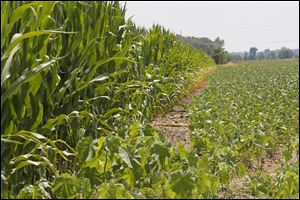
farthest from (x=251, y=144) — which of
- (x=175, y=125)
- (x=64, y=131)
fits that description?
(x=64, y=131)

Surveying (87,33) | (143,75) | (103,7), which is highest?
(103,7)

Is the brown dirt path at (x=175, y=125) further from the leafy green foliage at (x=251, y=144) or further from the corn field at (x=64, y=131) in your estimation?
the corn field at (x=64, y=131)

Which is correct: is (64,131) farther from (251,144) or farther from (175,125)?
(175,125)

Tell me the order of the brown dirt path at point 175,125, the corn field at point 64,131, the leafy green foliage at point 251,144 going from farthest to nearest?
the brown dirt path at point 175,125 < the leafy green foliage at point 251,144 < the corn field at point 64,131

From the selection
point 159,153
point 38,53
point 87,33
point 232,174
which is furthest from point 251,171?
point 38,53

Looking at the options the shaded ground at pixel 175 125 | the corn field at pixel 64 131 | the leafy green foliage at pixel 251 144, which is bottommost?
the shaded ground at pixel 175 125

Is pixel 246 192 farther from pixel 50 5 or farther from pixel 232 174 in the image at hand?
pixel 50 5

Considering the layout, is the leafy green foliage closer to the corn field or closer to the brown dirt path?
the brown dirt path

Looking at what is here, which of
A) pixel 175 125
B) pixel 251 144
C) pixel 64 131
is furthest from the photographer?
pixel 175 125

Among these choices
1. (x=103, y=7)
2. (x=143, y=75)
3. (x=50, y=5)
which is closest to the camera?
(x=50, y=5)

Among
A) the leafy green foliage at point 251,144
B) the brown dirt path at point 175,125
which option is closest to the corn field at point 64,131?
the leafy green foliage at point 251,144

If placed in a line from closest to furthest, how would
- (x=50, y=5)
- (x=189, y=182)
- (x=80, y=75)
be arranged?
1. (x=189, y=182)
2. (x=50, y=5)
3. (x=80, y=75)

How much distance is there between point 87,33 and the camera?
2916 mm

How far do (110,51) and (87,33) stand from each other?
0.49 meters
